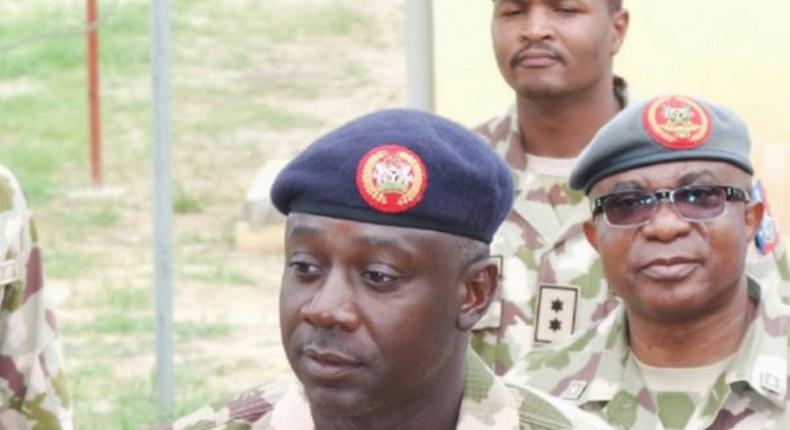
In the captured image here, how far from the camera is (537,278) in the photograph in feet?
18.1

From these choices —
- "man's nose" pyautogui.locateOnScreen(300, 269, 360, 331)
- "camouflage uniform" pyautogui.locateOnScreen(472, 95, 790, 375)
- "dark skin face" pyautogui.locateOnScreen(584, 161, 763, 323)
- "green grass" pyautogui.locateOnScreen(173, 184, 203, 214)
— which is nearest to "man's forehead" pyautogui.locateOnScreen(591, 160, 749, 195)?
"dark skin face" pyautogui.locateOnScreen(584, 161, 763, 323)

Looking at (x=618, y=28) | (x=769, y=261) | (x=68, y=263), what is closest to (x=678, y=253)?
(x=769, y=261)

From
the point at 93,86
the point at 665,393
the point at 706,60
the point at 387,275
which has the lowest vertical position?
the point at 93,86

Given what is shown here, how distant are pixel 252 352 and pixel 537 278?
5017 millimetres

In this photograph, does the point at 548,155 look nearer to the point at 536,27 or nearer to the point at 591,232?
the point at 536,27

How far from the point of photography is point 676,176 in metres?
4.63

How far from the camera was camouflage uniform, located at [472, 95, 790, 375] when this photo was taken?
5.46 m

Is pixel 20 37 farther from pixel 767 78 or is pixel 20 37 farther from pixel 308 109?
pixel 767 78

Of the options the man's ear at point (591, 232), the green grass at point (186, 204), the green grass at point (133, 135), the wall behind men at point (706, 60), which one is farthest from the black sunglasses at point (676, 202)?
the green grass at point (186, 204)

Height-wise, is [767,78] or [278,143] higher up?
[767,78]

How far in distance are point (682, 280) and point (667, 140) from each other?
0.92 feet

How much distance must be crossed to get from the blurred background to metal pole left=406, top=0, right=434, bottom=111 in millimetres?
110

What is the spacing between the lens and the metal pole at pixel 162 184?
739 centimetres

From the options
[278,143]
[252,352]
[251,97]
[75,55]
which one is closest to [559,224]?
[252,352]
